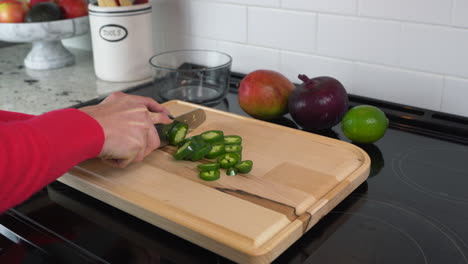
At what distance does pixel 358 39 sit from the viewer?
1.15 m

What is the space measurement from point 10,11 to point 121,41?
0.32 m

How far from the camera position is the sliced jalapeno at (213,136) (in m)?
0.93

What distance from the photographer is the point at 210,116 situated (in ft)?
3.60

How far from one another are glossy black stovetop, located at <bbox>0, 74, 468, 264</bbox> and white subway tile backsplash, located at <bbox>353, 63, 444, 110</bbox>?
0.19m

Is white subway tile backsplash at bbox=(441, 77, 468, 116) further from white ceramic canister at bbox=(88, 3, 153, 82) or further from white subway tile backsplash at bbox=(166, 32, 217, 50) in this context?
white ceramic canister at bbox=(88, 3, 153, 82)

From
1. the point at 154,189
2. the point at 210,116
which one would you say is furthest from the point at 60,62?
the point at 154,189

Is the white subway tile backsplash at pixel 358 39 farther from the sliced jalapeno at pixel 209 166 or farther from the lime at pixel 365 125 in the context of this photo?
the sliced jalapeno at pixel 209 166

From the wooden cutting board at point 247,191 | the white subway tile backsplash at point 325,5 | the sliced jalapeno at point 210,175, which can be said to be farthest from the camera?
the white subway tile backsplash at point 325,5

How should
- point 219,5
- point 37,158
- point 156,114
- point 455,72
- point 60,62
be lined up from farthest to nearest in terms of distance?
point 60,62, point 219,5, point 455,72, point 156,114, point 37,158

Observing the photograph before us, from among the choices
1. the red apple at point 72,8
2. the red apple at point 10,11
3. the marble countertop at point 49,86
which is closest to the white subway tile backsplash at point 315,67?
the marble countertop at point 49,86

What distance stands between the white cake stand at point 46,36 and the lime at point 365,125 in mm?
845

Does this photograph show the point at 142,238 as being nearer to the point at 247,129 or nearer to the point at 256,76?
the point at 247,129

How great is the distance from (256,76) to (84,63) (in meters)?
0.72

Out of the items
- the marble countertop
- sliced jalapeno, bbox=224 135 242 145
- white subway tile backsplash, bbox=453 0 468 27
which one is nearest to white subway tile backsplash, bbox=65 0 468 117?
white subway tile backsplash, bbox=453 0 468 27
